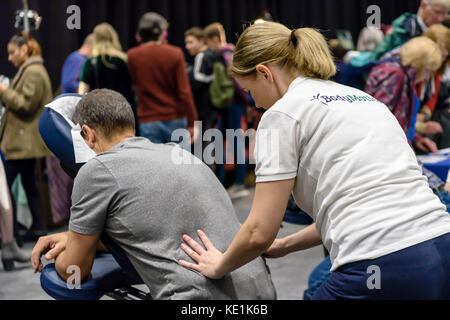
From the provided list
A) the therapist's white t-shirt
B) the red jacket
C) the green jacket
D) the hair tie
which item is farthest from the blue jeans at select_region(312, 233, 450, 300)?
the red jacket

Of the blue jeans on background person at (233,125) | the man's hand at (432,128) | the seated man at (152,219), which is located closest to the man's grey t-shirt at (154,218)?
the seated man at (152,219)

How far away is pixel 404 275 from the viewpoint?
50.6 inches

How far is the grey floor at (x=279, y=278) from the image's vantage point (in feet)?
10.8

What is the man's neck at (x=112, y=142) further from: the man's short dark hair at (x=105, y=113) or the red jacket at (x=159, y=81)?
the red jacket at (x=159, y=81)

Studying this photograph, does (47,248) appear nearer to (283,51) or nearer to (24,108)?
(283,51)

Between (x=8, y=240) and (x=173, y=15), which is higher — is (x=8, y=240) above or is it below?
below

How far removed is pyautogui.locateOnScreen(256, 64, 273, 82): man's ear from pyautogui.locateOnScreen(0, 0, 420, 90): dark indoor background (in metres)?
1.90

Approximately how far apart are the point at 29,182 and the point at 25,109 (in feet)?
1.76

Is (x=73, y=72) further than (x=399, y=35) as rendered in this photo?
Yes

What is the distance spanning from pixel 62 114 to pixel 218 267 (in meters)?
0.77

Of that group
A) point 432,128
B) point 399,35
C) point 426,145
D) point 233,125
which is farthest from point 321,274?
point 233,125

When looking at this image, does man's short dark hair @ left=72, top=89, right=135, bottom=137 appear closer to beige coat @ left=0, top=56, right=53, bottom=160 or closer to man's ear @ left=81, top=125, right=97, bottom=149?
man's ear @ left=81, top=125, right=97, bottom=149

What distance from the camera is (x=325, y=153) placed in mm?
1329
